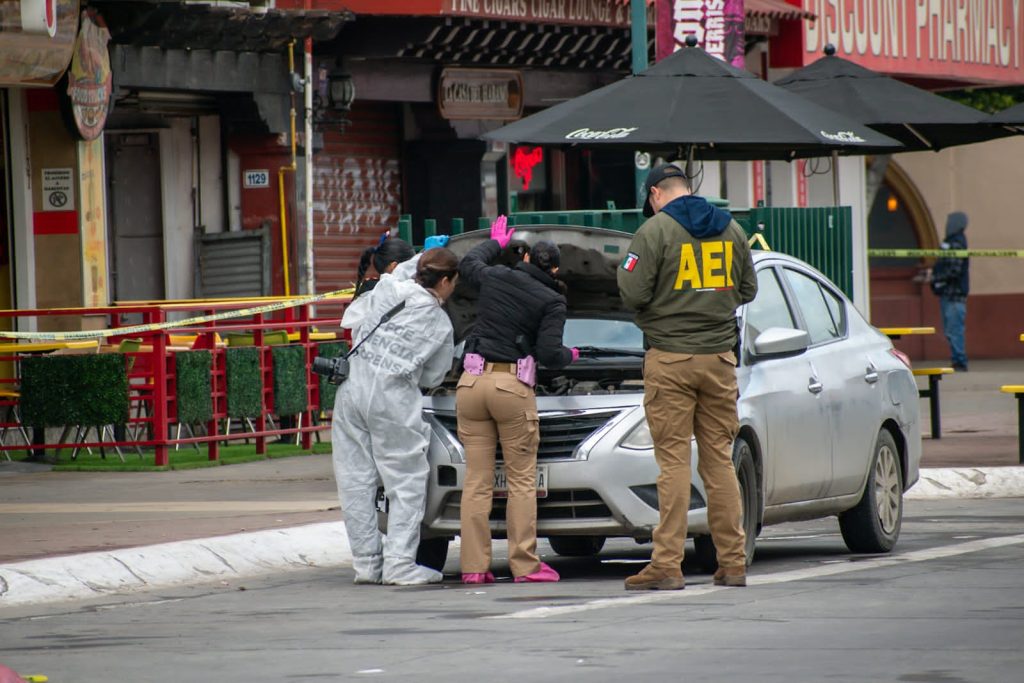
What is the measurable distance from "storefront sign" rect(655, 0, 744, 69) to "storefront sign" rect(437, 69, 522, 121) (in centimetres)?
469

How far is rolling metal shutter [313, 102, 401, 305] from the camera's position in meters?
22.7

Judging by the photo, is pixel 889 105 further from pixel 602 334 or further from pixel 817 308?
pixel 602 334

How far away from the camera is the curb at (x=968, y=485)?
14.7 meters

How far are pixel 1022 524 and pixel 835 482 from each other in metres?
2.01

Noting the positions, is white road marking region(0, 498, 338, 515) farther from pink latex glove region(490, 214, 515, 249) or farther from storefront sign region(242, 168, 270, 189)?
storefront sign region(242, 168, 270, 189)

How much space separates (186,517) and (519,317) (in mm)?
3375

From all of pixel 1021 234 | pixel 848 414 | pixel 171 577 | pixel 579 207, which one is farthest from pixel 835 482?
pixel 1021 234

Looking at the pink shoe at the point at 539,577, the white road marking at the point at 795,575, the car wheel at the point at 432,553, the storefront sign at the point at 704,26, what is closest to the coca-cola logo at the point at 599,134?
the storefront sign at the point at 704,26

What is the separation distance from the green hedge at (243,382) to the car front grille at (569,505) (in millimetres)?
6372

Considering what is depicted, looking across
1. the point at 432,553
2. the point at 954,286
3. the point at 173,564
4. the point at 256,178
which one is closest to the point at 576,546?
the point at 432,553

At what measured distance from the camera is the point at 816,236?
703 inches

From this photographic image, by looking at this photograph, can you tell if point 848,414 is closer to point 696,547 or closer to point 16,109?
point 696,547

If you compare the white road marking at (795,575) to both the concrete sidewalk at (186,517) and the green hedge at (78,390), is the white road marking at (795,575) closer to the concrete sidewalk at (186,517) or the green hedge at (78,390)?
the concrete sidewalk at (186,517)

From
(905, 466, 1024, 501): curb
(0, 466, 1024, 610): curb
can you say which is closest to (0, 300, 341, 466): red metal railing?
(0, 466, 1024, 610): curb
